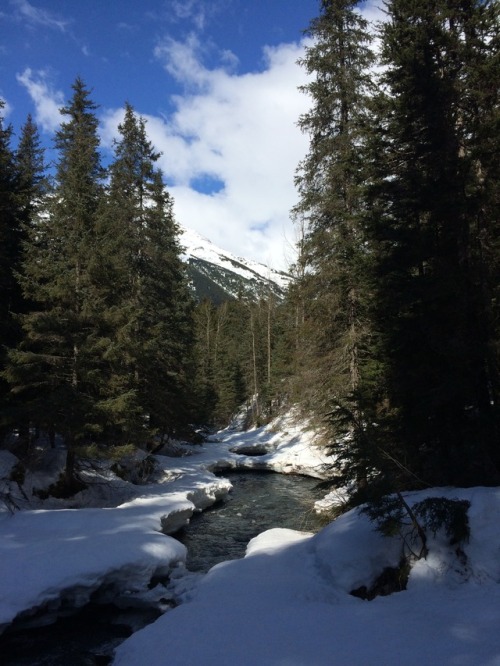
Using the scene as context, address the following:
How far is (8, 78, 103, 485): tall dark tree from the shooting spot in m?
13.7

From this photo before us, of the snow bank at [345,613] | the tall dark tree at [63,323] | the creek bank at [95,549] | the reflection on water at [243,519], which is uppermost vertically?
the tall dark tree at [63,323]

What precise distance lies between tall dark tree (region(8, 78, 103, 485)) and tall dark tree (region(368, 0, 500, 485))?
9644 millimetres

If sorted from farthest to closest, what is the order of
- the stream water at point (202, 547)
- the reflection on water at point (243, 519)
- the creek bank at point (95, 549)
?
the reflection on water at point (243, 519) → the creek bank at point (95, 549) → the stream water at point (202, 547)

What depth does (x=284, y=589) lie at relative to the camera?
744 centimetres

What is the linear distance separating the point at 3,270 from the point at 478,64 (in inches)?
604

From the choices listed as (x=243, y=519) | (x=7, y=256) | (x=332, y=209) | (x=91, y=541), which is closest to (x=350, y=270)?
(x=332, y=209)

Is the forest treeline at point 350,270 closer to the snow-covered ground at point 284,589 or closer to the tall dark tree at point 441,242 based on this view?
the tall dark tree at point 441,242

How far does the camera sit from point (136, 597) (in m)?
8.72

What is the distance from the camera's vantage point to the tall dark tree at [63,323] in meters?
13.7

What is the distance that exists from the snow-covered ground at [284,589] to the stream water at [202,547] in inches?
24.2

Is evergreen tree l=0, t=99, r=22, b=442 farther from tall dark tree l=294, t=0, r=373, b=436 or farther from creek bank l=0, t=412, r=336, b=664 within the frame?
tall dark tree l=294, t=0, r=373, b=436

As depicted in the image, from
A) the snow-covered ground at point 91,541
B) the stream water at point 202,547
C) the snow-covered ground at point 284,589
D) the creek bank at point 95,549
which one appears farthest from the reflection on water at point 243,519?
the snow-covered ground at point 284,589

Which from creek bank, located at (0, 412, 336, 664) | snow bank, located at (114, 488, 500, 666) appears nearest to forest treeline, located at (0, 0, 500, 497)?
snow bank, located at (114, 488, 500, 666)

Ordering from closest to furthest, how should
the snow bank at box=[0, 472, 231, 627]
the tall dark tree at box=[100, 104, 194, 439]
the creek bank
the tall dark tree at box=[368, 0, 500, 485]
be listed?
the snow bank at box=[0, 472, 231, 627]
the creek bank
the tall dark tree at box=[368, 0, 500, 485]
the tall dark tree at box=[100, 104, 194, 439]
